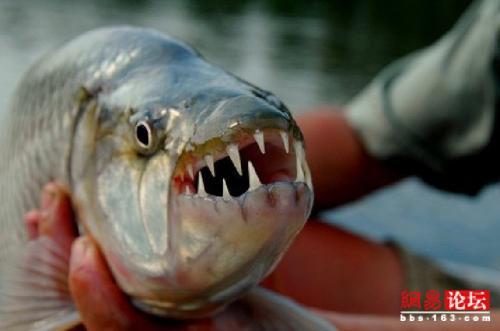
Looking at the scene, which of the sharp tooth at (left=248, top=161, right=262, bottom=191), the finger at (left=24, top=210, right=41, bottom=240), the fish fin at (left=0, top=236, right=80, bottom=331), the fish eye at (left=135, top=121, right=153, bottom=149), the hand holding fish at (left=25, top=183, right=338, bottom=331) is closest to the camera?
the sharp tooth at (left=248, top=161, right=262, bottom=191)

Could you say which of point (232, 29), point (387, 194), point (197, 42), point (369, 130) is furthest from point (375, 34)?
point (369, 130)

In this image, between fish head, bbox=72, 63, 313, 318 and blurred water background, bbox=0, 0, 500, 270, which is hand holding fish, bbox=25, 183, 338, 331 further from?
blurred water background, bbox=0, 0, 500, 270

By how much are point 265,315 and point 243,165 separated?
15.9 inches

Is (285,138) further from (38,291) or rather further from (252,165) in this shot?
(38,291)

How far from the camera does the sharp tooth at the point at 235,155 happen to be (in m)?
0.98

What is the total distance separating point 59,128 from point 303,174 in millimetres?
666

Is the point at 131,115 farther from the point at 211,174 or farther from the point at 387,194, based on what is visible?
the point at 387,194

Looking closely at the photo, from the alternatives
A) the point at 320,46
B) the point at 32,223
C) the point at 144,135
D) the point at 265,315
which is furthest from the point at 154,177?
the point at 320,46

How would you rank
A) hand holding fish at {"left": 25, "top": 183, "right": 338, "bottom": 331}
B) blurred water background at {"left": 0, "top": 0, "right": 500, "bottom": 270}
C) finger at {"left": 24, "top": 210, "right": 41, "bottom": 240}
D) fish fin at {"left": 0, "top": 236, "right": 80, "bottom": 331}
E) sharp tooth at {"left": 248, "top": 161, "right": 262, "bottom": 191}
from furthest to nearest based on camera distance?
blurred water background at {"left": 0, "top": 0, "right": 500, "bottom": 270}, finger at {"left": 24, "top": 210, "right": 41, "bottom": 240}, fish fin at {"left": 0, "top": 236, "right": 80, "bottom": 331}, hand holding fish at {"left": 25, "top": 183, "right": 338, "bottom": 331}, sharp tooth at {"left": 248, "top": 161, "right": 262, "bottom": 191}

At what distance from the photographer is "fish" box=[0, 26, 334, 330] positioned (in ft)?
3.32

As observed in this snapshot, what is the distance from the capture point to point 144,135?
1.24 m

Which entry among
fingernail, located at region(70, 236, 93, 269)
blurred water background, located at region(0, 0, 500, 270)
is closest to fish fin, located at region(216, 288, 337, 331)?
fingernail, located at region(70, 236, 93, 269)

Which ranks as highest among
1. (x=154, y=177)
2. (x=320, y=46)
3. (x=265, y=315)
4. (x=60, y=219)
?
(x=154, y=177)

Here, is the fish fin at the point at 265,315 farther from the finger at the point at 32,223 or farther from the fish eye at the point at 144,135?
the finger at the point at 32,223
